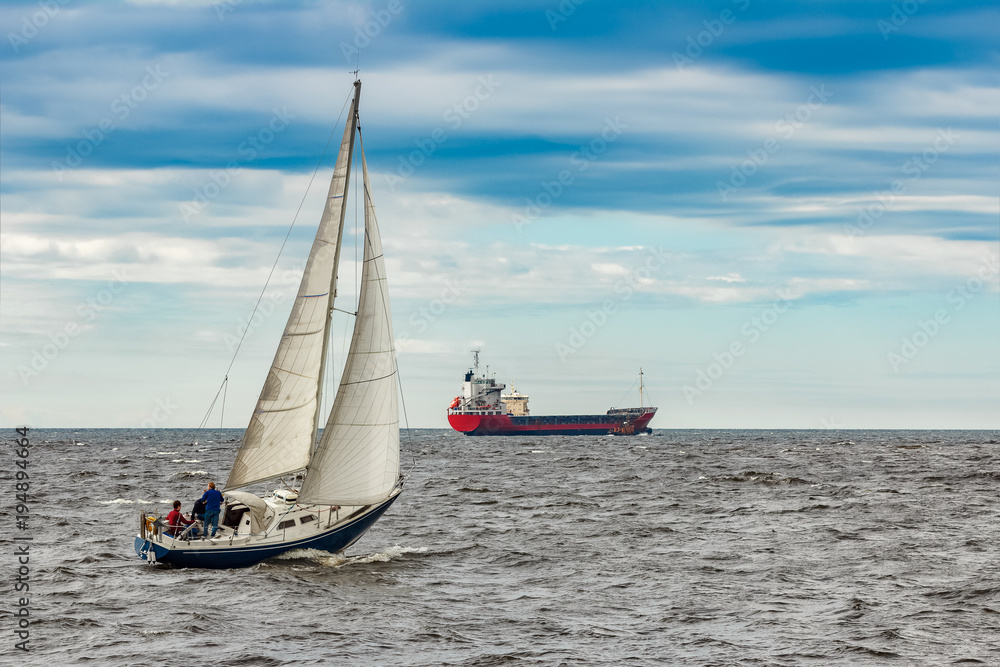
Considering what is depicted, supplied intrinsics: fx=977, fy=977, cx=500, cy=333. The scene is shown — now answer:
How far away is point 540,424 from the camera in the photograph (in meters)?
177

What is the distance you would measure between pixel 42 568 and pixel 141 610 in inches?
286

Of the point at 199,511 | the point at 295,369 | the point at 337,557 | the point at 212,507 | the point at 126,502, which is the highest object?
the point at 295,369

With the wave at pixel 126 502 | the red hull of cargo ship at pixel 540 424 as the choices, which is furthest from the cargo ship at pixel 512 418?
the wave at pixel 126 502

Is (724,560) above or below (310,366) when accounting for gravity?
below

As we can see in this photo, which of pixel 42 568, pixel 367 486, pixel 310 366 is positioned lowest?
pixel 42 568

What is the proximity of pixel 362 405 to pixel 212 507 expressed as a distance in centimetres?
460

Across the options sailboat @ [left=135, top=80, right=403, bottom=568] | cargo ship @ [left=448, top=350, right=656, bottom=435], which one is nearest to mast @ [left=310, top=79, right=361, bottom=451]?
sailboat @ [left=135, top=80, right=403, bottom=568]

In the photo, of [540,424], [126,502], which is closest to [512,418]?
[540,424]

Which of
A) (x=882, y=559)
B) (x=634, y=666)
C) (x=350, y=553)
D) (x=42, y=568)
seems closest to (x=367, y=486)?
(x=350, y=553)

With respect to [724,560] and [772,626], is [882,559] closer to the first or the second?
[724,560]

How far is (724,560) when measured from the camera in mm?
27703

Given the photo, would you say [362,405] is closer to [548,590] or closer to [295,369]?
[295,369]

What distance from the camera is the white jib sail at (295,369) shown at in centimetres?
2583

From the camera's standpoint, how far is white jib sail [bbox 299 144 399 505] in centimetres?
2569
